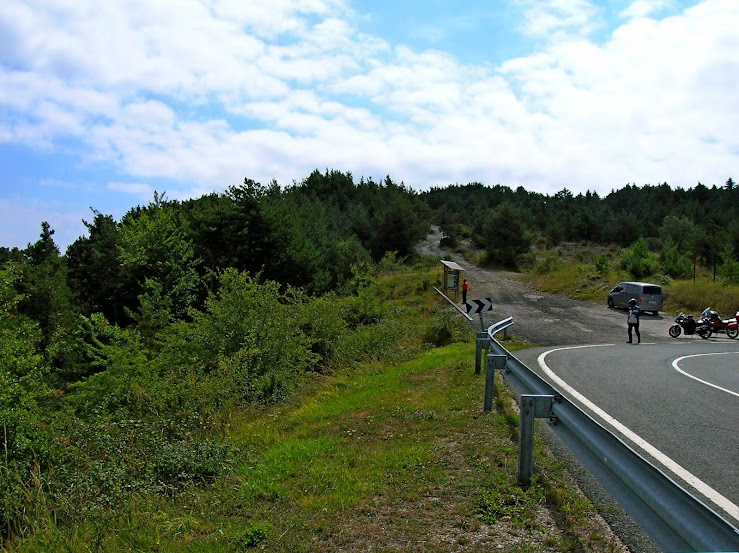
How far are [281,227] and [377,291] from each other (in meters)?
15.2

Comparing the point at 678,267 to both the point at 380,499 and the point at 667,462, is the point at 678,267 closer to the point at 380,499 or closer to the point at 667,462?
the point at 667,462

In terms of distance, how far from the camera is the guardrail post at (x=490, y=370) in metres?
7.35

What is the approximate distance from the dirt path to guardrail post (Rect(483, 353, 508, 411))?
15294 millimetres

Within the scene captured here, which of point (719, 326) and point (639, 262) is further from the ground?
point (639, 262)

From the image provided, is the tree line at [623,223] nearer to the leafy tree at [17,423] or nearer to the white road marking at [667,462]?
the white road marking at [667,462]

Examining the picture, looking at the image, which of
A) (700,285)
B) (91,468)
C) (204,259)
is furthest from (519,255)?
(91,468)

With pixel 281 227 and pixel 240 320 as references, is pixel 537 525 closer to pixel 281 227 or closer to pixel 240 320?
pixel 240 320

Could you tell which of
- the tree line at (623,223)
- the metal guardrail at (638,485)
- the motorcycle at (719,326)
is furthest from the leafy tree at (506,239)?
the metal guardrail at (638,485)

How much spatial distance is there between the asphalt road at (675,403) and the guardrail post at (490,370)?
5.16ft

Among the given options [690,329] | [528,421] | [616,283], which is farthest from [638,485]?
[616,283]

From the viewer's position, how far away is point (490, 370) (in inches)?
295

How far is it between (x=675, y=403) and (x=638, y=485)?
6543 millimetres

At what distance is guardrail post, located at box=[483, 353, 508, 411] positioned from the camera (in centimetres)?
735

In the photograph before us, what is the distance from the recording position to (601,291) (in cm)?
4225
